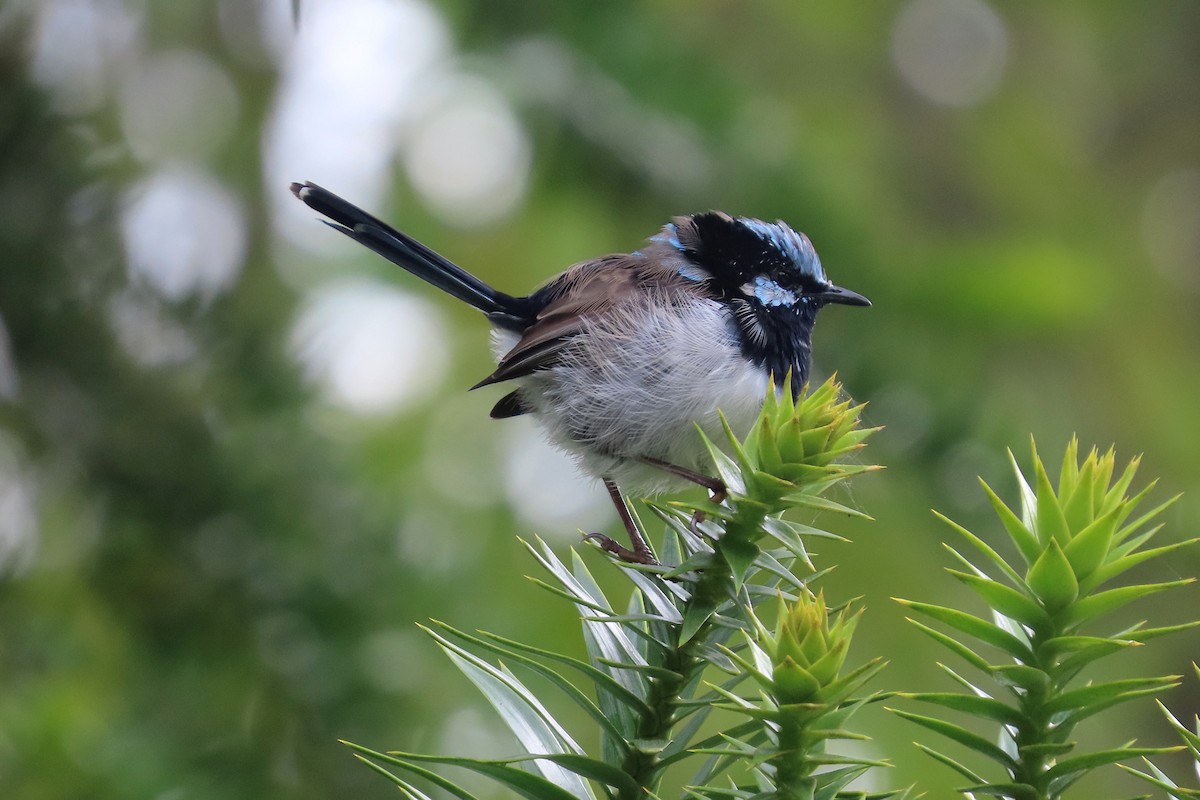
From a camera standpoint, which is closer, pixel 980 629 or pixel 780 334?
pixel 980 629

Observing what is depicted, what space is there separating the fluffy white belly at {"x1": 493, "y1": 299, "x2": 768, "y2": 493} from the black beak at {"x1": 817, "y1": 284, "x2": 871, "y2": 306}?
0.29 meters

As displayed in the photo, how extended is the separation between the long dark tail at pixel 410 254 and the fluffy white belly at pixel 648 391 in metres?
0.37

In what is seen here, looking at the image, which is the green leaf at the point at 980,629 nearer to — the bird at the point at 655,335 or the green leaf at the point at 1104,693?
the green leaf at the point at 1104,693

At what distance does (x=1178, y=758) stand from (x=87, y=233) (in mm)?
5144

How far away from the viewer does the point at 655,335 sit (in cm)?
318

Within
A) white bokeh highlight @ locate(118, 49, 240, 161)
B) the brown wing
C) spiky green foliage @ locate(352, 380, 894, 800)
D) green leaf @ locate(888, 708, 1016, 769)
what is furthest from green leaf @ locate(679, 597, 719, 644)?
white bokeh highlight @ locate(118, 49, 240, 161)

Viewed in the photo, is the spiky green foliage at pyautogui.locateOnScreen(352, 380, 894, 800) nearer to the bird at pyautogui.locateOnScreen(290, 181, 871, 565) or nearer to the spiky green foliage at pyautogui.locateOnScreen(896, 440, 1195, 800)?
the spiky green foliage at pyautogui.locateOnScreen(896, 440, 1195, 800)

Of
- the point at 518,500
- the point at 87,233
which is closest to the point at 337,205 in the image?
the point at 87,233

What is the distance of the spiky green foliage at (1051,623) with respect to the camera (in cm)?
110

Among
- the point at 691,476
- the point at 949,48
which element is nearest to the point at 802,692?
the point at 691,476

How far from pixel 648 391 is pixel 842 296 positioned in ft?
2.08

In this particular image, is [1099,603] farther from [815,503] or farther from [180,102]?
[180,102]

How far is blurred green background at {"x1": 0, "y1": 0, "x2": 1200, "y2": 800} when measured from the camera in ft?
7.45

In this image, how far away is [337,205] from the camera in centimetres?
318
